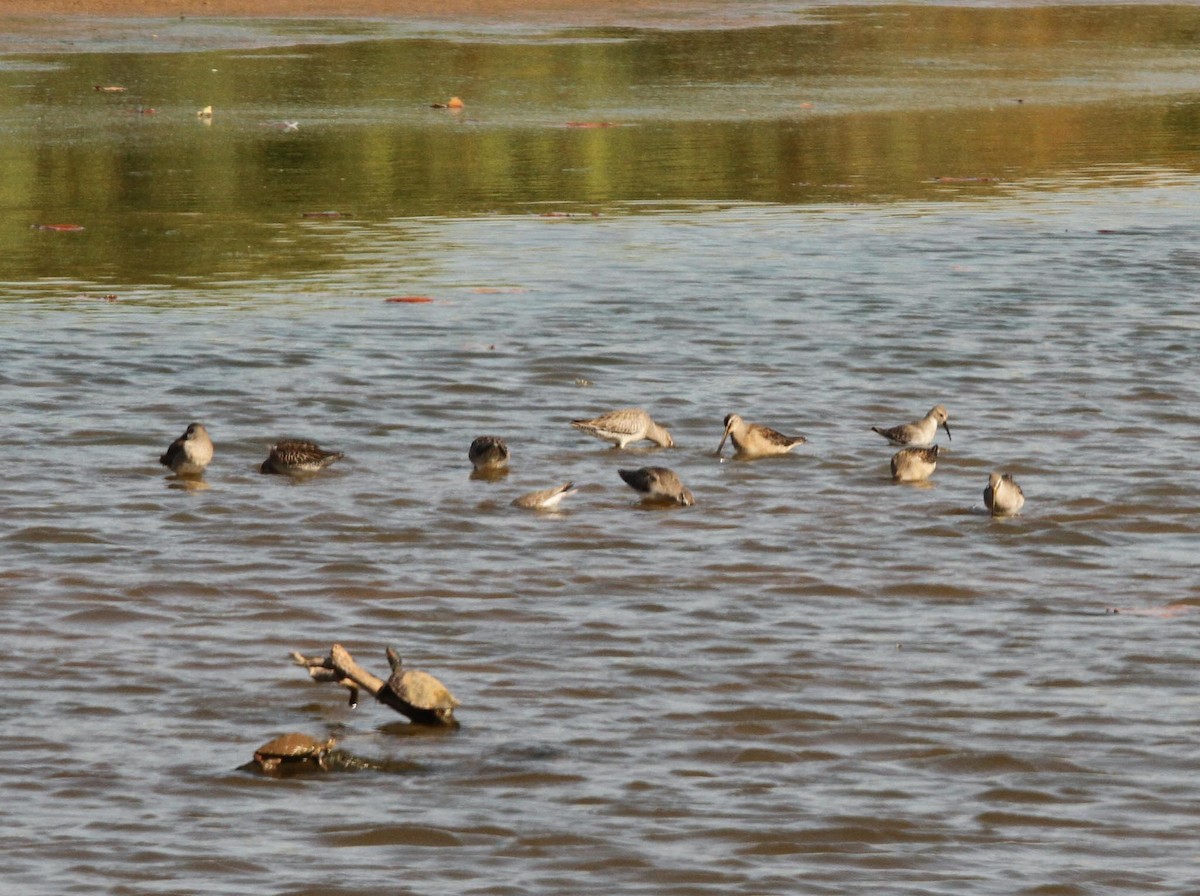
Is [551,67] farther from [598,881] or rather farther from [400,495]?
[598,881]

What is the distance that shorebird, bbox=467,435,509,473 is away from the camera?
12.2 meters

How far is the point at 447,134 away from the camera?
2991cm

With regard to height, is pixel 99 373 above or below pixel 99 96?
below

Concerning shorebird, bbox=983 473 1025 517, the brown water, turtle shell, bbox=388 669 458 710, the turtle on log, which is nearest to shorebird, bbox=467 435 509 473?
the brown water

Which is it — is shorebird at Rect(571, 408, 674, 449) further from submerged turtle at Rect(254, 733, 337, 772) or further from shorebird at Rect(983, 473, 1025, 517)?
submerged turtle at Rect(254, 733, 337, 772)

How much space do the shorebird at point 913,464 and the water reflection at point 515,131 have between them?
8.96 meters

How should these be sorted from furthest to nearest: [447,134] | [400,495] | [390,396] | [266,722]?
1. [447,134]
2. [390,396]
3. [400,495]
4. [266,722]

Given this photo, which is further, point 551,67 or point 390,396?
point 551,67

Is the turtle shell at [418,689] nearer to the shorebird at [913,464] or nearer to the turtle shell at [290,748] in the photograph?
the turtle shell at [290,748]

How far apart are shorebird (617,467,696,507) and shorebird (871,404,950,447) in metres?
1.53

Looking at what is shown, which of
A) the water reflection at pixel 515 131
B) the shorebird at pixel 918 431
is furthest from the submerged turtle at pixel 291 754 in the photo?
the water reflection at pixel 515 131

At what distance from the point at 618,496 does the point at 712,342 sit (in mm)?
4520

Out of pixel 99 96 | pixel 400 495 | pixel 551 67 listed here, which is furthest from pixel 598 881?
pixel 551 67

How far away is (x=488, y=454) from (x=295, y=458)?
1078mm
